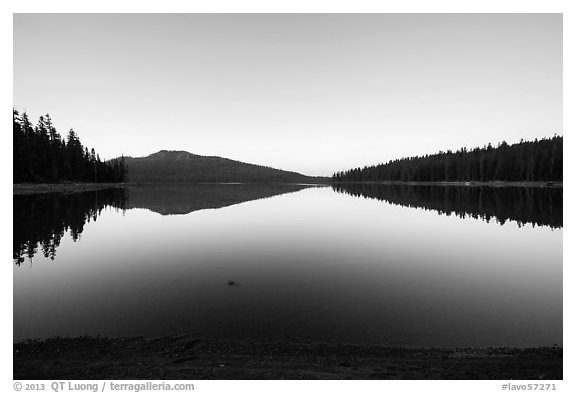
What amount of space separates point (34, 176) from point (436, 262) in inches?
4074

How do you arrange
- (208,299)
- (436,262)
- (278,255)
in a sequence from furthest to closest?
(278,255) → (436,262) → (208,299)

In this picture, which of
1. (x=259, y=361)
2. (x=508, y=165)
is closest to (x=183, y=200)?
(x=259, y=361)

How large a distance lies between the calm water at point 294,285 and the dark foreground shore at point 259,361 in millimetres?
927

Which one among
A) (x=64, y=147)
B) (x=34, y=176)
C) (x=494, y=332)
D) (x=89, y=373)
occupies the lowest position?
(x=494, y=332)

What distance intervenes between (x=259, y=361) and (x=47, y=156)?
112 metres

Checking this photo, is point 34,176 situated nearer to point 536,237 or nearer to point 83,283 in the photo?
point 83,283

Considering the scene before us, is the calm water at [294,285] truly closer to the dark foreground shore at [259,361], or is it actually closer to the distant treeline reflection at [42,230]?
the distant treeline reflection at [42,230]

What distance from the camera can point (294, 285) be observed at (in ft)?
53.1

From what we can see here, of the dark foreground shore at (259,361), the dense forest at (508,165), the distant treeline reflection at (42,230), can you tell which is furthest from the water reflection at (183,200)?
the dense forest at (508,165)

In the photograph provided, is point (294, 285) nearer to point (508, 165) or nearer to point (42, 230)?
point (42, 230)

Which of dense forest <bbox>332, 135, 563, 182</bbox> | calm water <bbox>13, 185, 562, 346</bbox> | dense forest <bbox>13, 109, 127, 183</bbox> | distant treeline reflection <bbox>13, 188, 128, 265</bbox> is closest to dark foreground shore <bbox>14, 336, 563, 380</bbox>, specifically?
calm water <bbox>13, 185, 562, 346</bbox>

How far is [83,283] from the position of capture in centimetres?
1645

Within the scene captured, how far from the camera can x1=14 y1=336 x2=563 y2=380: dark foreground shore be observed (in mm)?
7684

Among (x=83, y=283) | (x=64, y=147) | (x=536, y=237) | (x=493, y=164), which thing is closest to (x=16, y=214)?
(x=83, y=283)
